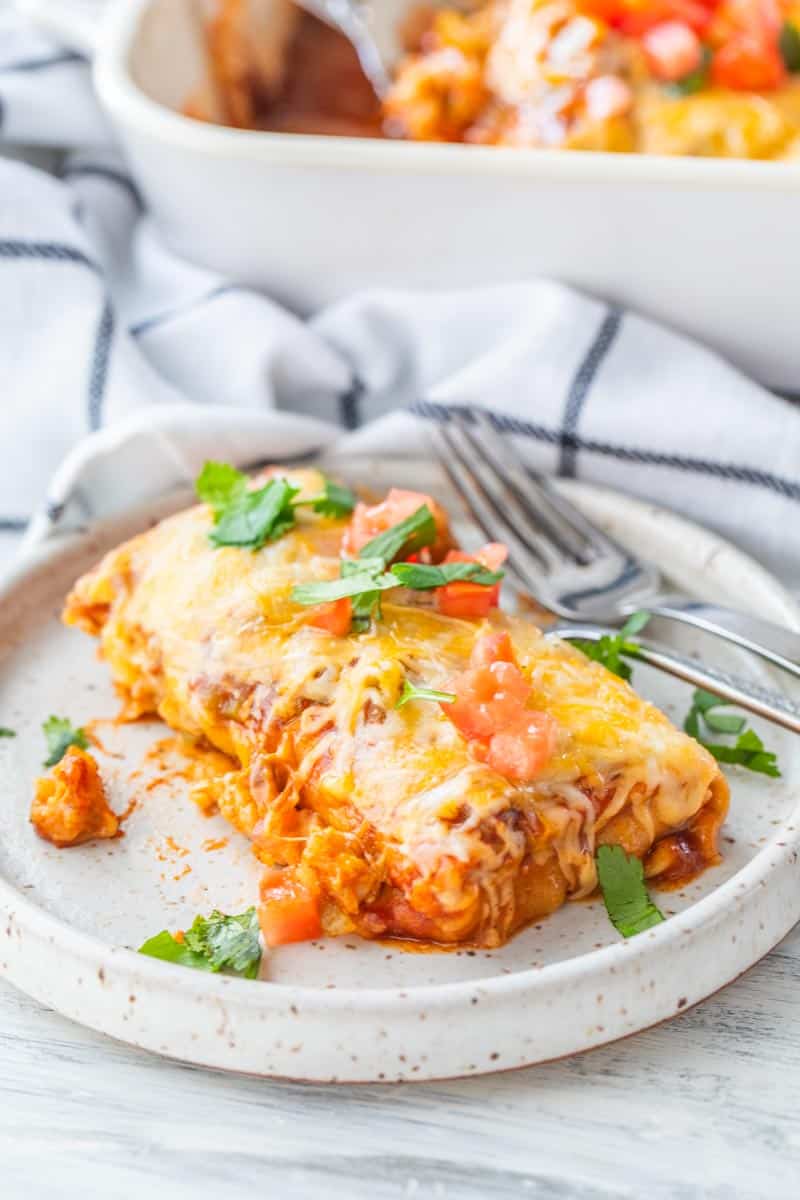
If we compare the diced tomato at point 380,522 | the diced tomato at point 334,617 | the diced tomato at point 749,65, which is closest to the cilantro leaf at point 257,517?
the diced tomato at point 380,522

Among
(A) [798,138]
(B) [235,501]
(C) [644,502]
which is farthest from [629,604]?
(A) [798,138]

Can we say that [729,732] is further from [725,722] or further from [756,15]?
[756,15]

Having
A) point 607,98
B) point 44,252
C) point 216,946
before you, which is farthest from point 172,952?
point 607,98

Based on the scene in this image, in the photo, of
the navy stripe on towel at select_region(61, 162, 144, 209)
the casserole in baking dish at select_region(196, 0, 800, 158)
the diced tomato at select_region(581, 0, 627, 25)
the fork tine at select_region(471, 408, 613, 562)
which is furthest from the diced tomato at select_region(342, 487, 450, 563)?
the diced tomato at select_region(581, 0, 627, 25)

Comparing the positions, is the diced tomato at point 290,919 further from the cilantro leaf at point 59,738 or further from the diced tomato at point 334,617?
the cilantro leaf at point 59,738

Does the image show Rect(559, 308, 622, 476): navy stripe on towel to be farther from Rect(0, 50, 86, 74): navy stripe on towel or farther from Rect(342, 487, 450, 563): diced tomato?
Rect(0, 50, 86, 74): navy stripe on towel

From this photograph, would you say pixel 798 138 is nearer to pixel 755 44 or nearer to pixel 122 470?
pixel 755 44
